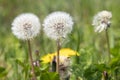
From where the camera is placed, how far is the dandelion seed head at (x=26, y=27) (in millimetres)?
2465

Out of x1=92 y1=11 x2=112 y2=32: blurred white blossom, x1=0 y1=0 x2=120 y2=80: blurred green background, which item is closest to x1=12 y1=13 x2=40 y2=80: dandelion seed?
x1=92 y1=11 x2=112 y2=32: blurred white blossom

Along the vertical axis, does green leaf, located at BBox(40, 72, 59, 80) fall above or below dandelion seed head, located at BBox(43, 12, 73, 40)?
below

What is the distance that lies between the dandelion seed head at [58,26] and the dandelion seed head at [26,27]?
0.06 metres

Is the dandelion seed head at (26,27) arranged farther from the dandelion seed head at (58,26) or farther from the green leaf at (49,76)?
the green leaf at (49,76)

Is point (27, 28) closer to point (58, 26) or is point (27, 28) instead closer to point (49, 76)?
point (58, 26)

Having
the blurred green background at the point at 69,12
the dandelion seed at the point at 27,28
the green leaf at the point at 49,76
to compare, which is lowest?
the green leaf at the point at 49,76

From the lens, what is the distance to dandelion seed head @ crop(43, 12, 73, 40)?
8.07 feet

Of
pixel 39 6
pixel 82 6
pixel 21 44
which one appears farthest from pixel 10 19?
pixel 21 44

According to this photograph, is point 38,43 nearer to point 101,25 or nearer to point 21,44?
point 21,44

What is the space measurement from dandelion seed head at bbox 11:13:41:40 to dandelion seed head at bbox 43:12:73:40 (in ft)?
0.20

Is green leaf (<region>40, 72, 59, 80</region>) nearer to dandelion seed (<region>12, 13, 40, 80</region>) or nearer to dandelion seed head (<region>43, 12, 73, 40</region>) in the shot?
dandelion seed (<region>12, 13, 40, 80</region>)

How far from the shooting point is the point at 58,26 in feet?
8.16

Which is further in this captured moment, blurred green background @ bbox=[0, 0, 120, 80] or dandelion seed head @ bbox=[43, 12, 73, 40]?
blurred green background @ bbox=[0, 0, 120, 80]

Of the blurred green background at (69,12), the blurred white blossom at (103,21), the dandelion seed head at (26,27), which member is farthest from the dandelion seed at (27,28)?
the blurred green background at (69,12)
